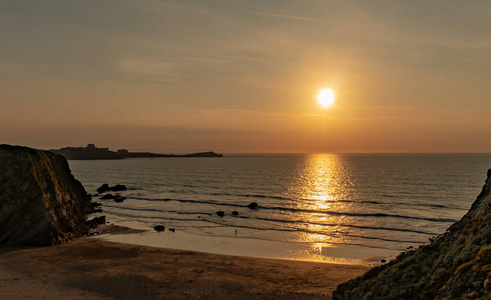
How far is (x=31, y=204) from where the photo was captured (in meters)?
25.2

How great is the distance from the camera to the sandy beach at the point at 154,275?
16.0 meters

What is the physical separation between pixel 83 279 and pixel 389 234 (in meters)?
26.9

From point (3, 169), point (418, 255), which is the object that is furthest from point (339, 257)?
point (3, 169)

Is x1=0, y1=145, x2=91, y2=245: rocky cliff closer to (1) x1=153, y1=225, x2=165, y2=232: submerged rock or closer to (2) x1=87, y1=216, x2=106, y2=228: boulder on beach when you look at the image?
(2) x1=87, y1=216, x2=106, y2=228: boulder on beach

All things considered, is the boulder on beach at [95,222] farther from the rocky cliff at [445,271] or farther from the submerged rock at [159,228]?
the rocky cliff at [445,271]

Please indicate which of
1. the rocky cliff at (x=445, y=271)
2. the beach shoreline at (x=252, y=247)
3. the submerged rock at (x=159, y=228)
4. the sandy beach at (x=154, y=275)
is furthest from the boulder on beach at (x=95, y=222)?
the rocky cliff at (x=445, y=271)

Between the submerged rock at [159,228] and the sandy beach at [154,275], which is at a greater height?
the sandy beach at [154,275]

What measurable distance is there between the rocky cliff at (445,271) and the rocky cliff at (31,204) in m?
23.5

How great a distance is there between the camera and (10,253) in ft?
71.2

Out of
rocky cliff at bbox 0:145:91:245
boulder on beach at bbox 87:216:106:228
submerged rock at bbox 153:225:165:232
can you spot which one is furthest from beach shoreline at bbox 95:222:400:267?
rocky cliff at bbox 0:145:91:245

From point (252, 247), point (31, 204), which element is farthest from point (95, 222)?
point (252, 247)

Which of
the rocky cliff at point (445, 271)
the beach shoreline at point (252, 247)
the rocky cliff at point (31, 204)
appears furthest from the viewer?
the rocky cliff at point (31, 204)

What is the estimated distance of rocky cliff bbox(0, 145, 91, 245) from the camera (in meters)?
24.4

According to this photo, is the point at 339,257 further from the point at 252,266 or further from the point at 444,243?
the point at 444,243
